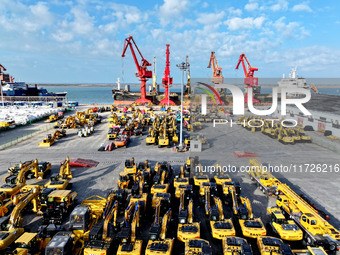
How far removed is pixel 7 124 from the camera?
4584cm

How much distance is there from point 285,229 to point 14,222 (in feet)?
54.0

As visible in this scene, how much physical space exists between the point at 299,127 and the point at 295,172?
16.0 metres

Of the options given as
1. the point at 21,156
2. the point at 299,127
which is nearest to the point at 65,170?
the point at 21,156

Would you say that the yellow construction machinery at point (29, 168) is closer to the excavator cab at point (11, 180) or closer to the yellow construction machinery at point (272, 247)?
the excavator cab at point (11, 180)

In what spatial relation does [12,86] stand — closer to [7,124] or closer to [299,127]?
[7,124]

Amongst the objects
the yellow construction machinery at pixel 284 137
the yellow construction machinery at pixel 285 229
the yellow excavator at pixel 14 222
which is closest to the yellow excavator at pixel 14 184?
the yellow excavator at pixel 14 222

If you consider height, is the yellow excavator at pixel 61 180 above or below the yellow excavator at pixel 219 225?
above

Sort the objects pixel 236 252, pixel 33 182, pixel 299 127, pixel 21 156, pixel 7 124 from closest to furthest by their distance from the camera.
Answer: pixel 236 252, pixel 33 182, pixel 21 156, pixel 299 127, pixel 7 124

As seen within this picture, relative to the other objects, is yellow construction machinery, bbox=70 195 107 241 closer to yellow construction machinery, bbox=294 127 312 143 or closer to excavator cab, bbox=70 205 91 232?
excavator cab, bbox=70 205 91 232

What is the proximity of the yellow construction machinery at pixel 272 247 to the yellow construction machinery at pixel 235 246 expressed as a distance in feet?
2.92

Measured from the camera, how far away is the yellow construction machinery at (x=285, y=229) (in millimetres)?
12875

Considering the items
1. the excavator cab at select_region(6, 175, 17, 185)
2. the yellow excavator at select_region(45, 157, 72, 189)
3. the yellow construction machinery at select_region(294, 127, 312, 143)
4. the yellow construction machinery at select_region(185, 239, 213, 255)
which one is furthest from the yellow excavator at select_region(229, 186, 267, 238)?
the yellow construction machinery at select_region(294, 127, 312, 143)

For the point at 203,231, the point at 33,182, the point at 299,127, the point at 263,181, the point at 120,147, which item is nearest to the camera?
the point at 203,231

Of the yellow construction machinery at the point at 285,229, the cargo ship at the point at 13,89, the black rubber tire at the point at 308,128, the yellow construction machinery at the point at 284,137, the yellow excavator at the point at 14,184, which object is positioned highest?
the cargo ship at the point at 13,89
